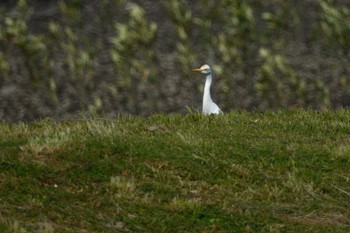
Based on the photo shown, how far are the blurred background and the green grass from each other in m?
6.72

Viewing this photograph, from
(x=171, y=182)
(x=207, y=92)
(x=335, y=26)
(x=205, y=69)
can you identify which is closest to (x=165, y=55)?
(x=205, y=69)

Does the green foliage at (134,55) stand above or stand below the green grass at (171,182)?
below

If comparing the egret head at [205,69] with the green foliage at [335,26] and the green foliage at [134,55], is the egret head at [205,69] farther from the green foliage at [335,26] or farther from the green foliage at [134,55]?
the green foliage at [335,26]

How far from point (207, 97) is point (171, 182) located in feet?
25.1

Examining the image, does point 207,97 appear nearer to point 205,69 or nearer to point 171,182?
point 205,69

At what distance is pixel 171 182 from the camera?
1139 cm

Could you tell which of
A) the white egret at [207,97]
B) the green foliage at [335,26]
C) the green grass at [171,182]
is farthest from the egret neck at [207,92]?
the green grass at [171,182]

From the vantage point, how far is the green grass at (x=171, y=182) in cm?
1023

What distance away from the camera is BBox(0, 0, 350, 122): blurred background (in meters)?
20.8

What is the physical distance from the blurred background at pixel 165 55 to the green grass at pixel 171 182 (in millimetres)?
6717

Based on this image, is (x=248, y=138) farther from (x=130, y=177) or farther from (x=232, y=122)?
(x=130, y=177)

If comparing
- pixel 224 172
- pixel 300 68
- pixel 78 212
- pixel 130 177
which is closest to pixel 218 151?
pixel 224 172

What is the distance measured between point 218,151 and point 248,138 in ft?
4.79

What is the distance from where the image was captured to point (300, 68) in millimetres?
21375
